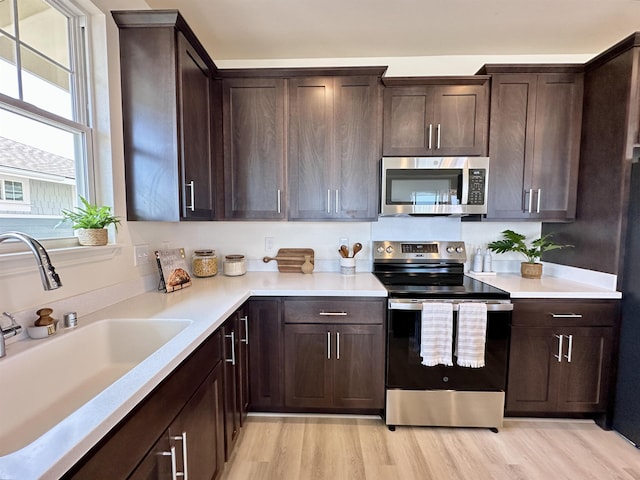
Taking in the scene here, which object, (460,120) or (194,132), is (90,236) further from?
(460,120)

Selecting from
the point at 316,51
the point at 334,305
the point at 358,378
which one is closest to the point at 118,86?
the point at 316,51

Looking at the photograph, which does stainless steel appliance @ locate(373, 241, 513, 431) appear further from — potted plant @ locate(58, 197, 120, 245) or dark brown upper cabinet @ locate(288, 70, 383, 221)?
potted plant @ locate(58, 197, 120, 245)

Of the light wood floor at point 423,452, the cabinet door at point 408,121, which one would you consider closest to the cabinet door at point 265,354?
the light wood floor at point 423,452

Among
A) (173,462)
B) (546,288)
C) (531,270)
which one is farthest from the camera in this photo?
(531,270)

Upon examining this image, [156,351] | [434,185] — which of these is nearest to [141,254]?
[156,351]

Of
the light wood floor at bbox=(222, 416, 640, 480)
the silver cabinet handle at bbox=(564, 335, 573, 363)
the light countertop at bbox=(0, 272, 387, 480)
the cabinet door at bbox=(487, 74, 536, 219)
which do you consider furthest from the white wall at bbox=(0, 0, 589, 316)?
the light wood floor at bbox=(222, 416, 640, 480)

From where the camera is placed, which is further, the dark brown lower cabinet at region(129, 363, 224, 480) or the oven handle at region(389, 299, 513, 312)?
the oven handle at region(389, 299, 513, 312)

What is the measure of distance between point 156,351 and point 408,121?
206 cm

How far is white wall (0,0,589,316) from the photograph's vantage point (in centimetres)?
132

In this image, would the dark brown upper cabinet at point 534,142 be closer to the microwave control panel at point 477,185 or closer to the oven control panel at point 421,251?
the microwave control panel at point 477,185

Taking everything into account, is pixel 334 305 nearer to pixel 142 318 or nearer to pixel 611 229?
pixel 142 318

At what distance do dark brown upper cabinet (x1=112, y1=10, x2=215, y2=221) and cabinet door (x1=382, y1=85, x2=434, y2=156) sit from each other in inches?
52.2

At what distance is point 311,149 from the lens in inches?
86.0

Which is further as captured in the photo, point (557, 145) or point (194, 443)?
point (557, 145)
